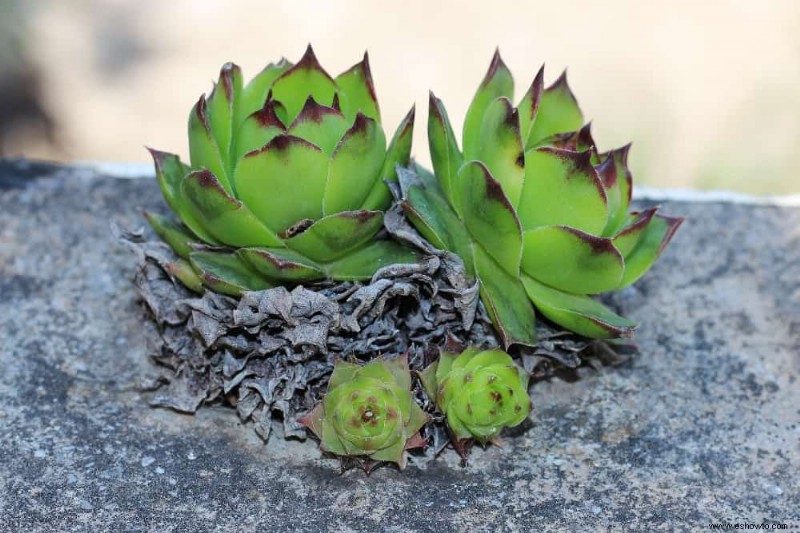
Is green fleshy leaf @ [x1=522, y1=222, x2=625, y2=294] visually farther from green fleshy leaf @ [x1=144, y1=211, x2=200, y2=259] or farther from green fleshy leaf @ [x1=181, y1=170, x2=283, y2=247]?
green fleshy leaf @ [x1=144, y1=211, x2=200, y2=259]

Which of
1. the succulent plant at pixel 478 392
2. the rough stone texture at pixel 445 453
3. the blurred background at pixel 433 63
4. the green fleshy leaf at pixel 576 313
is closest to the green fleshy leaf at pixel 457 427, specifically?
the succulent plant at pixel 478 392

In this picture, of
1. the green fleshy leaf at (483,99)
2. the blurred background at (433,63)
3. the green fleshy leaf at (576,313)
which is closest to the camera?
the green fleshy leaf at (576,313)

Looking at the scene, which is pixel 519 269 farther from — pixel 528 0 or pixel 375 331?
pixel 528 0

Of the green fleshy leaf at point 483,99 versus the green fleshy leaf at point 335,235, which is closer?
the green fleshy leaf at point 335,235

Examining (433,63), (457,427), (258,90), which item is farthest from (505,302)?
(433,63)

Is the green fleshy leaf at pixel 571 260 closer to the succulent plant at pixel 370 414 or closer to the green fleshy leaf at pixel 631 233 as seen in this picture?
the green fleshy leaf at pixel 631 233

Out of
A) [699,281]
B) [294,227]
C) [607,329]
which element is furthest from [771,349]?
[294,227]
